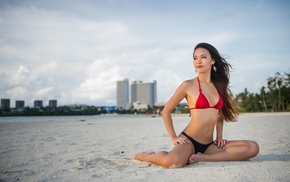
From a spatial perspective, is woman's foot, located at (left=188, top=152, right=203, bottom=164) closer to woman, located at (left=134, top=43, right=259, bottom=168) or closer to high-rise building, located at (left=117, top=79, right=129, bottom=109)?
woman, located at (left=134, top=43, right=259, bottom=168)

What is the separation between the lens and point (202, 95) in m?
3.41

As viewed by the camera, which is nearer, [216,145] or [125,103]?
[216,145]

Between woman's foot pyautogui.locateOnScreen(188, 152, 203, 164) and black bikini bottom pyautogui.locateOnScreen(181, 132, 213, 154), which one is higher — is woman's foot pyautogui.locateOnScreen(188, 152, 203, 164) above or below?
below

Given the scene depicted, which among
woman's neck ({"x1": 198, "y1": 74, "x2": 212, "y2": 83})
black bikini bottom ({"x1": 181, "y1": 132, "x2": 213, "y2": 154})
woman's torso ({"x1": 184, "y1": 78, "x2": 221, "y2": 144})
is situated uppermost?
woman's neck ({"x1": 198, "y1": 74, "x2": 212, "y2": 83})

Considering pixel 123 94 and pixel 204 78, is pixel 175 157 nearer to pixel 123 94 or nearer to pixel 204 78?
pixel 204 78

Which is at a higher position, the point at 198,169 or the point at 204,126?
the point at 204,126

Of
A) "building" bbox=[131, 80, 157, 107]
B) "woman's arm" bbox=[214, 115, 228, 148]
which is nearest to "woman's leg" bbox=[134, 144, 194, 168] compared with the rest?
"woman's arm" bbox=[214, 115, 228, 148]

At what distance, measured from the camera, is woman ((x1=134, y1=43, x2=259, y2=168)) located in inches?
132

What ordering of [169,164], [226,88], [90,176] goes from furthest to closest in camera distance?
1. [226,88]
2. [169,164]
3. [90,176]

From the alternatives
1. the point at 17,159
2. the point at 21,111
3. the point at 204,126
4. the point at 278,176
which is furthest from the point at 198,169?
the point at 21,111

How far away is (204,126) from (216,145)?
1.31ft

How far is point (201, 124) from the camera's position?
3.40m

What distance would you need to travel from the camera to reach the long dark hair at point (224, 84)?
376cm

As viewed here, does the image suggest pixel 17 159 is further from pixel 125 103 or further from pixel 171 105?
pixel 125 103
